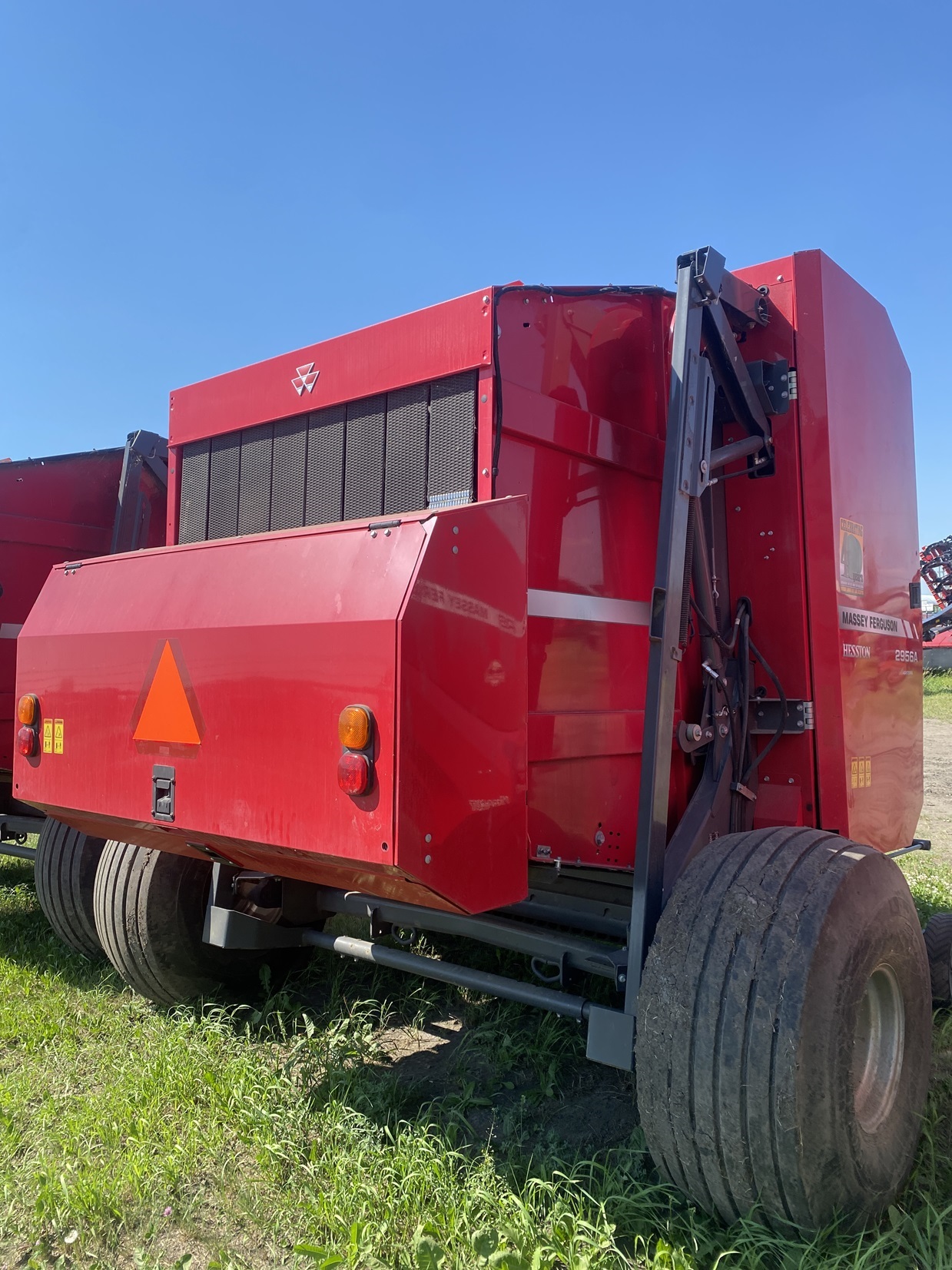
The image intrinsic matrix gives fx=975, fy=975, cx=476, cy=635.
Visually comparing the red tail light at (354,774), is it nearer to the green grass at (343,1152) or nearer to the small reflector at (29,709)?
the green grass at (343,1152)

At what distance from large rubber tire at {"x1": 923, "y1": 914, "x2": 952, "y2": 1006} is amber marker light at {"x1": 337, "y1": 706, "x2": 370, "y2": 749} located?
8.48ft

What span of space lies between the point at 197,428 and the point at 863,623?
265 cm

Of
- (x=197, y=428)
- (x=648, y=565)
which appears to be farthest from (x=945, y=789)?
(x=197, y=428)

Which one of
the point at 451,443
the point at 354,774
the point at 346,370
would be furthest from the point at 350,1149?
the point at 346,370

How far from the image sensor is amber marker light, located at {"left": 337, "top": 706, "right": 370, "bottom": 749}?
7.54 ft

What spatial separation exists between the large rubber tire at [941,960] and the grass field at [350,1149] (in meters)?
0.17

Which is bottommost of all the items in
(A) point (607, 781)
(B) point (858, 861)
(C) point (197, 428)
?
(B) point (858, 861)

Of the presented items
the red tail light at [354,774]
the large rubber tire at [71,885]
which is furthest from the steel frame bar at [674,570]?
the large rubber tire at [71,885]

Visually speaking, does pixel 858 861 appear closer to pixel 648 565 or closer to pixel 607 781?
pixel 607 781

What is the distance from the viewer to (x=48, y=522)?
5.57 m

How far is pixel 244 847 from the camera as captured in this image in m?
2.73

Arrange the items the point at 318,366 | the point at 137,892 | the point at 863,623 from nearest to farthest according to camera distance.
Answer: the point at 318,366 < the point at 863,623 < the point at 137,892

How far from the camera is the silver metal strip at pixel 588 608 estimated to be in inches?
111

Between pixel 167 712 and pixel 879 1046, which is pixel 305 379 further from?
pixel 879 1046
